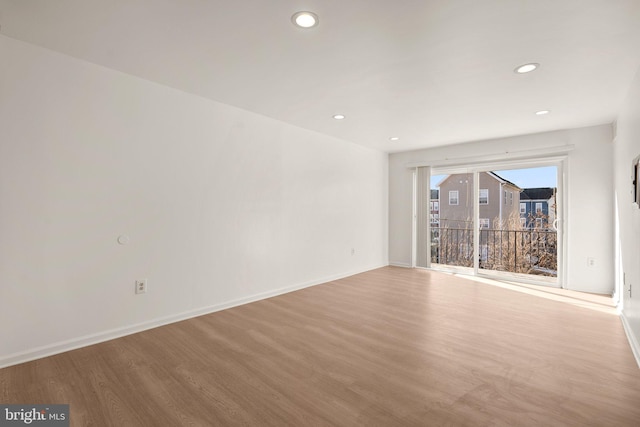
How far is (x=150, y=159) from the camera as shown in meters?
3.00

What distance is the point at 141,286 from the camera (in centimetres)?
294

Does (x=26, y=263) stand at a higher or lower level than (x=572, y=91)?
lower

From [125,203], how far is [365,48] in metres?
2.51

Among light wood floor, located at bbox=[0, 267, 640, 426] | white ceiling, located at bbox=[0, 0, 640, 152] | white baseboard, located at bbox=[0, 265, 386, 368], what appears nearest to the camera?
light wood floor, located at bbox=[0, 267, 640, 426]

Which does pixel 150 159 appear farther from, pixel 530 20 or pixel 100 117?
pixel 530 20

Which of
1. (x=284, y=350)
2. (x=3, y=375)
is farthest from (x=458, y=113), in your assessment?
(x=3, y=375)

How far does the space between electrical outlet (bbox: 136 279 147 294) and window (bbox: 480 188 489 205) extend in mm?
5304

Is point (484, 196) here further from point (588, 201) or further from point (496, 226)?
point (588, 201)

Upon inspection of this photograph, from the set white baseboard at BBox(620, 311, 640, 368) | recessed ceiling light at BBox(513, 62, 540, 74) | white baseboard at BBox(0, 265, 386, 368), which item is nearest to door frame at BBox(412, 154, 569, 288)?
white baseboard at BBox(620, 311, 640, 368)

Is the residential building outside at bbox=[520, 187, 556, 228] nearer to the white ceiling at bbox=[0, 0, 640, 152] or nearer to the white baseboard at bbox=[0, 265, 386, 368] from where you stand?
the white ceiling at bbox=[0, 0, 640, 152]

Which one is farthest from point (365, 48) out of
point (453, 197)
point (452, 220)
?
point (452, 220)

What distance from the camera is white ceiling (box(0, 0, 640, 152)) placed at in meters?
1.90

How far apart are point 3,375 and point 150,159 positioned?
1949mm

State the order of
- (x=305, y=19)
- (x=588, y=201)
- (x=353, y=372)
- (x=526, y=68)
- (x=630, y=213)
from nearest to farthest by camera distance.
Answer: (x=305, y=19) → (x=353, y=372) → (x=526, y=68) → (x=630, y=213) → (x=588, y=201)
